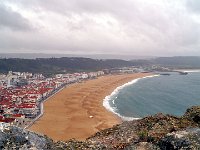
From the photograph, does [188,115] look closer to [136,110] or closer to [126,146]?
[126,146]

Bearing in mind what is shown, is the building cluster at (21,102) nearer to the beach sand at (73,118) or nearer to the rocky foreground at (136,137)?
the beach sand at (73,118)

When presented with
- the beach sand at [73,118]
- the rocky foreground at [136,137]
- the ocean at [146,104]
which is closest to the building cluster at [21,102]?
the beach sand at [73,118]

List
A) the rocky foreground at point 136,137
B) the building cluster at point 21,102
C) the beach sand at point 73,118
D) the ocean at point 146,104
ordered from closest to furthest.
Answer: the rocky foreground at point 136,137 → the beach sand at point 73,118 → the building cluster at point 21,102 → the ocean at point 146,104

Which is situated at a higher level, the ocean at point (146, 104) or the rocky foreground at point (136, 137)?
the rocky foreground at point (136, 137)

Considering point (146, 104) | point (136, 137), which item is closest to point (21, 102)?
point (146, 104)

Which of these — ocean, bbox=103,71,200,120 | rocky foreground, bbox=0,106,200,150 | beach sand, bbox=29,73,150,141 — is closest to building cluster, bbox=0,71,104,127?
beach sand, bbox=29,73,150,141

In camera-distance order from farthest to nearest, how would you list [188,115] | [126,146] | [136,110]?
[136,110]
[188,115]
[126,146]

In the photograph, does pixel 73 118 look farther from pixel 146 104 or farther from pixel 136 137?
pixel 136 137

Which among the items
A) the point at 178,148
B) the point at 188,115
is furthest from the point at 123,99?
the point at 178,148
